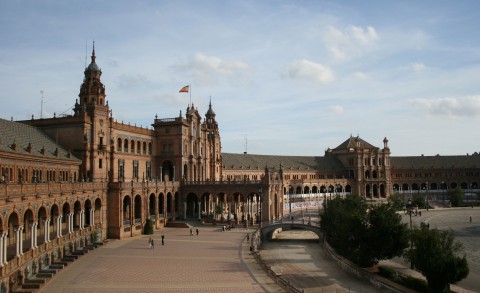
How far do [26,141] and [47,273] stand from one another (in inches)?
876

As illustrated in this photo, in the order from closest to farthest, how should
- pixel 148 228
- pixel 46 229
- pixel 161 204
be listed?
pixel 46 229
pixel 148 228
pixel 161 204

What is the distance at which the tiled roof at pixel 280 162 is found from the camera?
134m

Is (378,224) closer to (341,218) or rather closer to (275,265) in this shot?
(341,218)

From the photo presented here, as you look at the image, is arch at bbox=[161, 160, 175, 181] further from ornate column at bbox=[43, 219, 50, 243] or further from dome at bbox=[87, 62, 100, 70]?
ornate column at bbox=[43, 219, 50, 243]

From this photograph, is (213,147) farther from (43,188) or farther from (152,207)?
(43,188)

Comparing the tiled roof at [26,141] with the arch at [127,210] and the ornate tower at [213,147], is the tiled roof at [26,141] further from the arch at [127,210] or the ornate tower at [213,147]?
the ornate tower at [213,147]

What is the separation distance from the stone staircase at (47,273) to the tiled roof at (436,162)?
128704mm

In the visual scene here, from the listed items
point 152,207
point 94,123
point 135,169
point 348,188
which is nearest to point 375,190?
point 348,188

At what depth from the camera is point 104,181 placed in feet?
225

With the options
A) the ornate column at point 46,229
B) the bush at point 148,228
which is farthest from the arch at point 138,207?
the ornate column at point 46,229

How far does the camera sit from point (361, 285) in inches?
1848

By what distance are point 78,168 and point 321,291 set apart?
41854 mm

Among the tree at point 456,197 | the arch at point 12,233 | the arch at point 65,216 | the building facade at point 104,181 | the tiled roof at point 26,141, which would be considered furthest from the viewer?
the tree at point 456,197

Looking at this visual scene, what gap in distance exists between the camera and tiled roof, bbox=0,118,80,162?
177 ft
